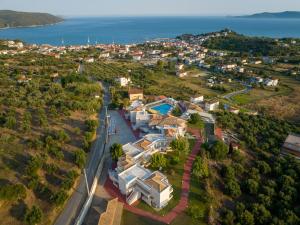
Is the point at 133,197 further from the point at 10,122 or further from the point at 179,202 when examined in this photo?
the point at 10,122

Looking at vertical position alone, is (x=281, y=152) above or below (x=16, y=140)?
below

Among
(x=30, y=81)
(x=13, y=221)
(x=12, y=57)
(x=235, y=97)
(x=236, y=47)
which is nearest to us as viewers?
(x=13, y=221)

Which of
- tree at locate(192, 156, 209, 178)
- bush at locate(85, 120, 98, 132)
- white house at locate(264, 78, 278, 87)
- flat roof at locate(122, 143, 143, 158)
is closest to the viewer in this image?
tree at locate(192, 156, 209, 178)

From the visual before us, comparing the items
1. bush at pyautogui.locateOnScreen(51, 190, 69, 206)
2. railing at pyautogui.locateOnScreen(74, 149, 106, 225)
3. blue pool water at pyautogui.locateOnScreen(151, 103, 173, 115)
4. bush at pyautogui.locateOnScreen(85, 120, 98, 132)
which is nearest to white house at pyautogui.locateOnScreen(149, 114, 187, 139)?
blue pool water at pyautogui.locateOnScreen(151, 103, 173, 115)

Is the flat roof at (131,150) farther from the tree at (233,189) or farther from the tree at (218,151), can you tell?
the tree at (233,189)

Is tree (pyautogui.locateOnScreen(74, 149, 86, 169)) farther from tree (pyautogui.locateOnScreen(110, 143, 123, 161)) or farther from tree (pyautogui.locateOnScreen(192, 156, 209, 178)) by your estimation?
tree (pyautogui.locateOnScreen(192, 156, 209, 178))

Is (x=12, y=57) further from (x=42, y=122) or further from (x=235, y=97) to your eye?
(x=235, y=97)

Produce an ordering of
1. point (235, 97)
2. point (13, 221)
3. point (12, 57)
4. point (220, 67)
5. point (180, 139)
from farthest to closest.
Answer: point (220, 67)
point (12, 57)
point (235, 97)
point (180, 139)
point (13, 221)

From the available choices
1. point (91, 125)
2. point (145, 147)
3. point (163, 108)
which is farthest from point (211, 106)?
point (91, 125)

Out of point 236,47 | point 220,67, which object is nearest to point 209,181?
point 220,67
